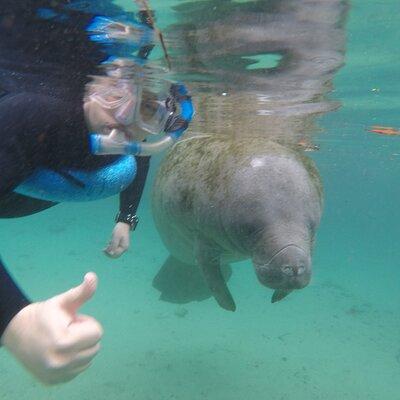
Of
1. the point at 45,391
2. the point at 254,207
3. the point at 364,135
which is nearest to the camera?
the point at 254,207

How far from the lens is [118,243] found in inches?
205

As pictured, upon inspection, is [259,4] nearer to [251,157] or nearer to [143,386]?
[251,157]

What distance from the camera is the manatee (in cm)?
466

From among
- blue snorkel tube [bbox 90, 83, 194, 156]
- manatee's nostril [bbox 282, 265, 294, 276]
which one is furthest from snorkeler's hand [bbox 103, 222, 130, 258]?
manatee's nostril [bbox 282, 265, 294, 276]

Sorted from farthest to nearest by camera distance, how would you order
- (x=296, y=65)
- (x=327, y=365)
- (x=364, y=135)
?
(x=364, y=135), (x=327, y=365), (x=296, y=65)

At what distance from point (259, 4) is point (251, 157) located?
6.26 feet

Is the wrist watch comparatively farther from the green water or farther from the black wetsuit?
the green water

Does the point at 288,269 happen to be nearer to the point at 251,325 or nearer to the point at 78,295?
the point at 78,295

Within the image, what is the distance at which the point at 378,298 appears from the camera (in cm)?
1870

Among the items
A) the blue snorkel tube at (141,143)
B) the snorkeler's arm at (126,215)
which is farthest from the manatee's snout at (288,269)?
the snorkeler's arm at (126,215)

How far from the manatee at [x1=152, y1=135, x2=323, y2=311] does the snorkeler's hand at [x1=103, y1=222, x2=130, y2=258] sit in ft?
3.59

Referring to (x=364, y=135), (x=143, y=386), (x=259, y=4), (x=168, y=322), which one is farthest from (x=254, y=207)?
(x=364, y=135)

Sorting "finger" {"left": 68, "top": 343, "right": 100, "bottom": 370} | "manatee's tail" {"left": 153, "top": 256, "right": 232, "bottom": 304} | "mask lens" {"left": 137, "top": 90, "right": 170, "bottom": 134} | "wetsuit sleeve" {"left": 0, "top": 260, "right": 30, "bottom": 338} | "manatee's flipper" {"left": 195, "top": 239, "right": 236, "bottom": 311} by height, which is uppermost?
"wetsuit sleeve" {"left": 0, "top": 260, "right": 30, "bottom": 338}

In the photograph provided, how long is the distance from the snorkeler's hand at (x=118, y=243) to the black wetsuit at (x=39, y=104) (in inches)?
12.5
